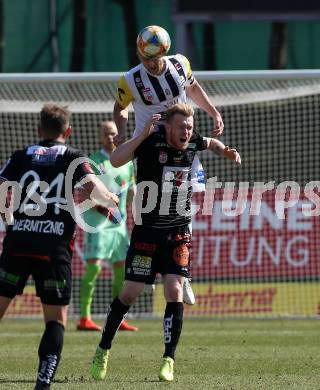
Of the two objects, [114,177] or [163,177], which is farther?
[114,177]

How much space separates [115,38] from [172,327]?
20.9m

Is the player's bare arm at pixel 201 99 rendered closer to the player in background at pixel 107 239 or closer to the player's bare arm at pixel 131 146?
the player's bare arm at pixel 131 146

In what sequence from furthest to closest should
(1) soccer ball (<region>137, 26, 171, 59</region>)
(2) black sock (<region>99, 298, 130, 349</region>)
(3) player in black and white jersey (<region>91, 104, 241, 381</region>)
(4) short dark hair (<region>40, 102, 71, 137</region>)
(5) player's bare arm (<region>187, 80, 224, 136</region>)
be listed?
(5) player's bare arm (<region>187, 80, 224, 136</region>)
(1) soccer ball (<region>137, 26, 171, 59</region>)
(2) black sock (<region>99, 298, 130, 349</region>)
(3) player in black and white jersey (<region>91, 104, 241, 381</region>)
(4) short dark hair (<region>40, 102, 71, 137</region>)

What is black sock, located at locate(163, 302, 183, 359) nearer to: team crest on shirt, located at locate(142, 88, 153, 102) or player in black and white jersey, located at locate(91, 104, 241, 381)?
player in black and white jersey, located at locate(91, 104, 241, 381)

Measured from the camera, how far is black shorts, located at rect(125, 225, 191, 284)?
8633 millimetres

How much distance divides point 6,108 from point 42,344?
7.86m

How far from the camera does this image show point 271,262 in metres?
14.7

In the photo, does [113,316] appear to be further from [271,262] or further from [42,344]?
[271,262]

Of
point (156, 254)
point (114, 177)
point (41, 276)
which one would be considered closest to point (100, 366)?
point (156, 254)

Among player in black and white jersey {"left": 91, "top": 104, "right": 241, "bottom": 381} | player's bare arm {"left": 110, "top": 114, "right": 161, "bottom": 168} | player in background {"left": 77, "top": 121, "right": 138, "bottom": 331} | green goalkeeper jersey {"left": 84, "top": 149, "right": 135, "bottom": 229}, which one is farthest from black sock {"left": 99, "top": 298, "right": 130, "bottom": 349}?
green goalkeeper jersey {"left": 84, "top": 149, "right": 135, "bottom": 229}

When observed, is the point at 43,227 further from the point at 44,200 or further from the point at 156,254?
the point at 156,254

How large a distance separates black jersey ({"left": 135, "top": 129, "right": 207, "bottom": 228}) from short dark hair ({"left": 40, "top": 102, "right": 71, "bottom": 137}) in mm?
1220

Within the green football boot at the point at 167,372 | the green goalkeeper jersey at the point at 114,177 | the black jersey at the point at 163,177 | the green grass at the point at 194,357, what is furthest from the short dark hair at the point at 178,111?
the green goalkeeper jersey at the point at 114,177

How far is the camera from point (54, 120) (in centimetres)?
754
